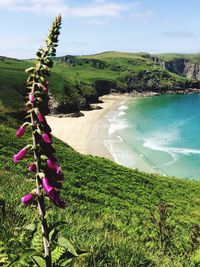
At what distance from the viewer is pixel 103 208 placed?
89.4 ft

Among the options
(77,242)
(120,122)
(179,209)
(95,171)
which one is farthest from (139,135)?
(77,242)

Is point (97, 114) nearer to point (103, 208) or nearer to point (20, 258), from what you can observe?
point (103, 208)

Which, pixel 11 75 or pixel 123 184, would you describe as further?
pixel 11 75

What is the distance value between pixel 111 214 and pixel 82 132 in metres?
74.2

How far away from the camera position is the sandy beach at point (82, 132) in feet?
262

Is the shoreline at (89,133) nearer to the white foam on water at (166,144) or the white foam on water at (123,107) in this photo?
the white foam on water at (123,107)

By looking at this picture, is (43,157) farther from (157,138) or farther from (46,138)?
(157,138)

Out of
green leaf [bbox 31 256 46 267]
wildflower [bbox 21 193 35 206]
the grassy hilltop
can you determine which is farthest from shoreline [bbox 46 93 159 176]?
wildflower [bbox 21 193 35 206]

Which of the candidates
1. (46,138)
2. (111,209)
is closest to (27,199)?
(46,138)

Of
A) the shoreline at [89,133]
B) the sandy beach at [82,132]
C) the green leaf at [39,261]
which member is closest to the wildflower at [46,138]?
the green leaf at [39,261]

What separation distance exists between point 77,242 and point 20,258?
11.5 ft

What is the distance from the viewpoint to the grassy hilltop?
7.44 m

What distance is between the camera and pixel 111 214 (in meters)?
22.9

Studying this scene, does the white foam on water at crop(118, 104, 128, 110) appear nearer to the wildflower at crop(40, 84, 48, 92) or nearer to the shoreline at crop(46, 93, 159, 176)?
the shoreline at crop(46, 93, 159, 176)
